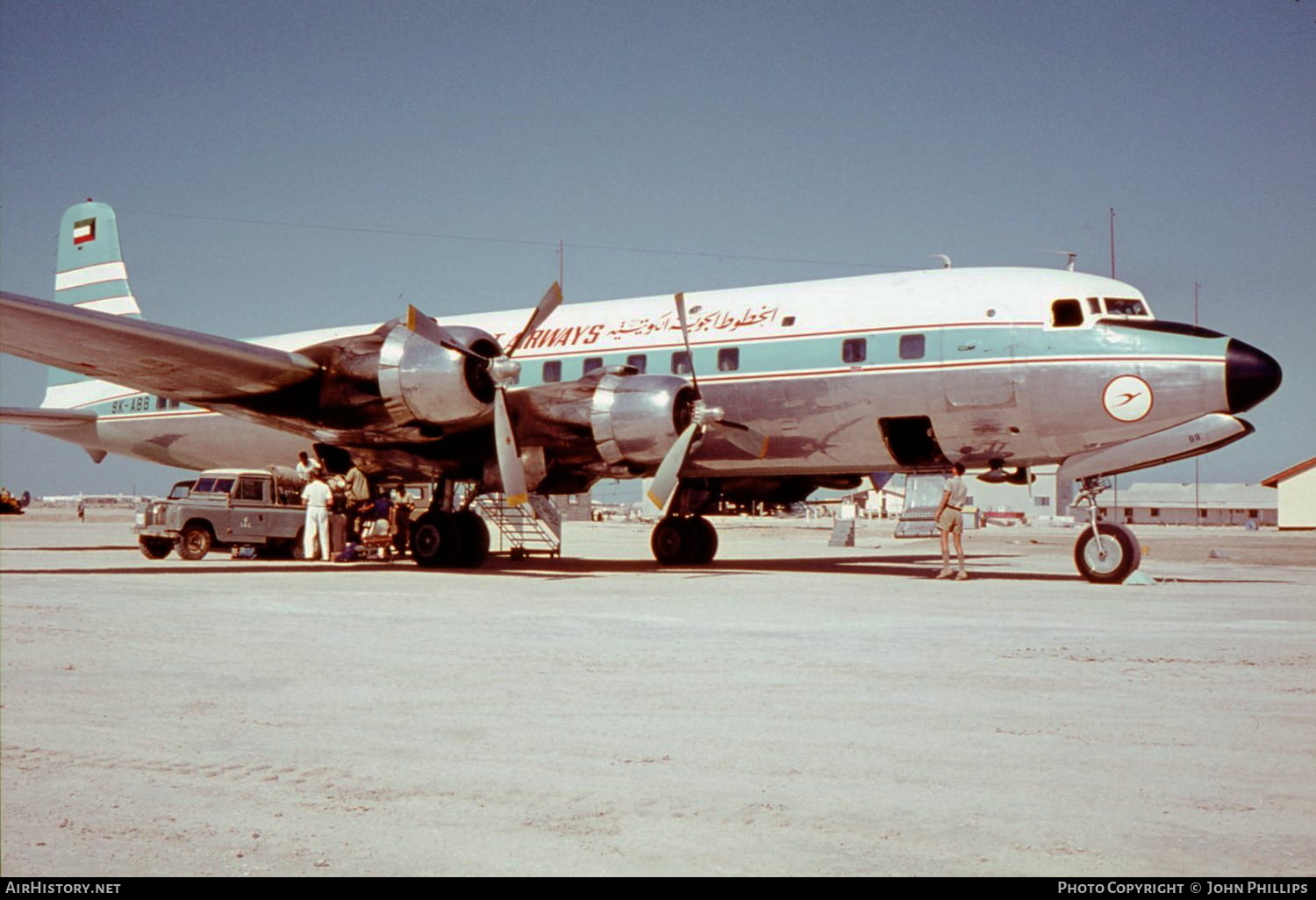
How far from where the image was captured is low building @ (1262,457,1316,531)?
6625 cm

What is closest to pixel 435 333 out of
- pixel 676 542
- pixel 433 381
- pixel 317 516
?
pixel 433 381

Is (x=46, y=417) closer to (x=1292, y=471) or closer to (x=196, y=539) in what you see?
(x=196, y=539)

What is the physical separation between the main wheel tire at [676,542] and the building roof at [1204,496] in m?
105

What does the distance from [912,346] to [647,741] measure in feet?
36.8

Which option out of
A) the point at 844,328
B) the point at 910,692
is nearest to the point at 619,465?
the point at 844,328

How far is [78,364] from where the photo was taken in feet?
51.6

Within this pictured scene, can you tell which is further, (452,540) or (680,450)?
(452,540)

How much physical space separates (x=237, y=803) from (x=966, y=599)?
31.1ft

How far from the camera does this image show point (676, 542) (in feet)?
62.6

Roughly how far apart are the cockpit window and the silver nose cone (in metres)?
1.40

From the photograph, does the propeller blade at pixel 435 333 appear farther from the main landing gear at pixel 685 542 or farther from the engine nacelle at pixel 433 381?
the main landing gear at pixel 685 542

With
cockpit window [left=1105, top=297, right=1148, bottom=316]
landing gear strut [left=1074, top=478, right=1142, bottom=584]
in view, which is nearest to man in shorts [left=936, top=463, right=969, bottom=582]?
landing gear strut [left=1074, top=478, right=1142, bottom=584]

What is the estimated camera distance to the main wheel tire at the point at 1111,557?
1454 centimetres

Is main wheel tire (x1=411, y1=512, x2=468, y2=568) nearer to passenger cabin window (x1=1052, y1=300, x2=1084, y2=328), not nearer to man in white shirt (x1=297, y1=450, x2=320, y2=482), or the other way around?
man in white shirt (x1=297, y1=450, x2=320, y2=482)
